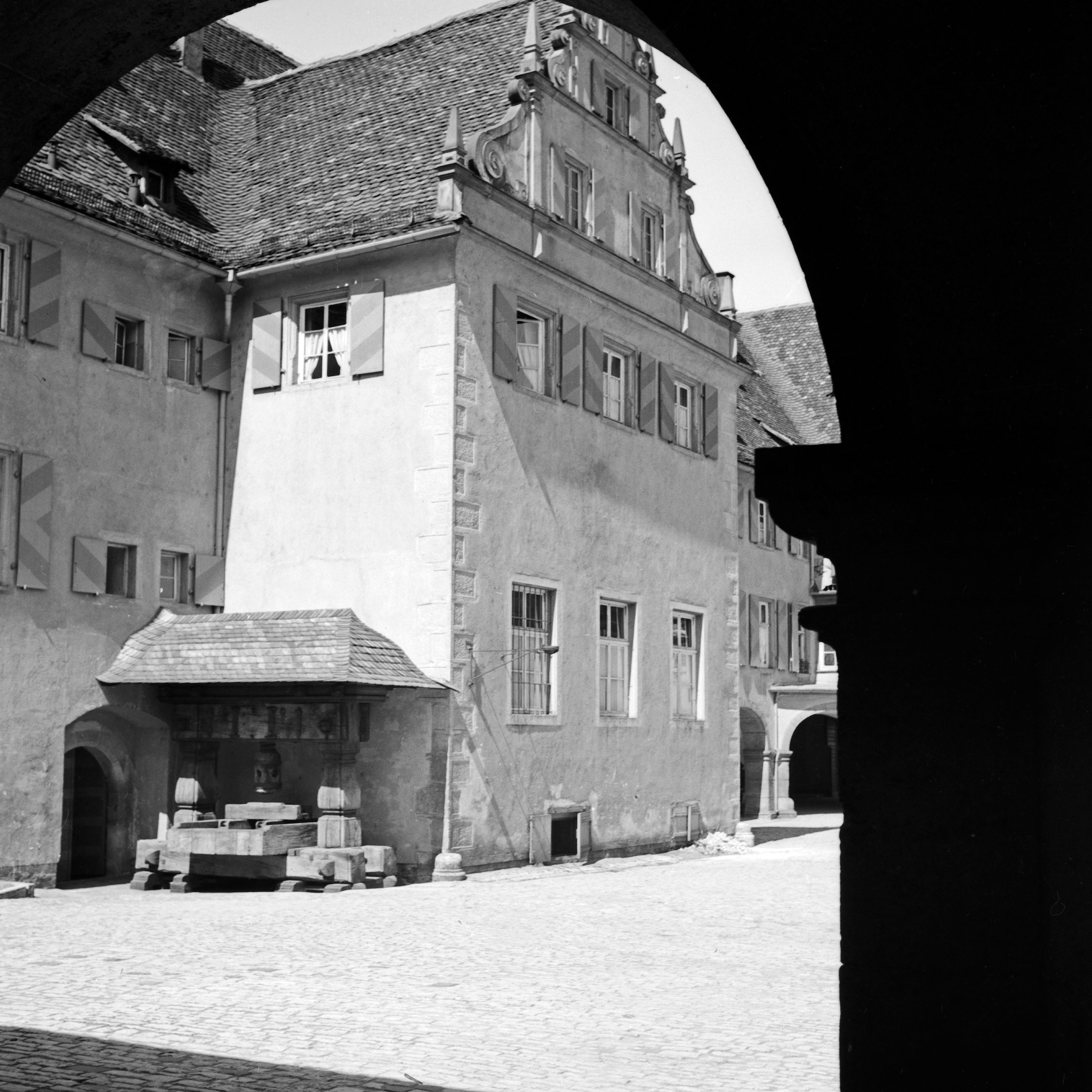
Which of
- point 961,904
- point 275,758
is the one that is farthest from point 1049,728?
point 275,758

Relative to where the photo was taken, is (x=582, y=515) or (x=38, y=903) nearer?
(x=38, y=903)

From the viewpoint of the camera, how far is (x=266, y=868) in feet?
52.9

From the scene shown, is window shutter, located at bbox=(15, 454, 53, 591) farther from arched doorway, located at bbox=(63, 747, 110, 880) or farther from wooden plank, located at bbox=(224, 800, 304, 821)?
wooden plank, located at bbox=(224, 800, 304, 821)

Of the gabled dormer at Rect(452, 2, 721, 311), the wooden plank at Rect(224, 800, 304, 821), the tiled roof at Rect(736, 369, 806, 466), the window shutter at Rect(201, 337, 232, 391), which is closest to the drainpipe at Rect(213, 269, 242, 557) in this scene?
the window shutter at Rect(201, 337, 232, 391)

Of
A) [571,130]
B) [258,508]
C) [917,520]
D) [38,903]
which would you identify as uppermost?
[571,130]

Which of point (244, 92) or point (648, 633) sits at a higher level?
point (244, 92)

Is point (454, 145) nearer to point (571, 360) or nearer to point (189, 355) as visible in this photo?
point (571, 360)

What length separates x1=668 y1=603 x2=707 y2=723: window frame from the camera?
22516 mm

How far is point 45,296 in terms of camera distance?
16516mm

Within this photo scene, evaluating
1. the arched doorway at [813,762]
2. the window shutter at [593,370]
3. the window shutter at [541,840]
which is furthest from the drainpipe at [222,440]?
the arched doorway at [813,762]

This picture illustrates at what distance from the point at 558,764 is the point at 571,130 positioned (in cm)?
811

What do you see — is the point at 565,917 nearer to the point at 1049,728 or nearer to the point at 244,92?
the point at 1049,728

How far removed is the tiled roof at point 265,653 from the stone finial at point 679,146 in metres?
9.24

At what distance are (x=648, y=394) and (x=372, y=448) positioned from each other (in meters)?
5.24
